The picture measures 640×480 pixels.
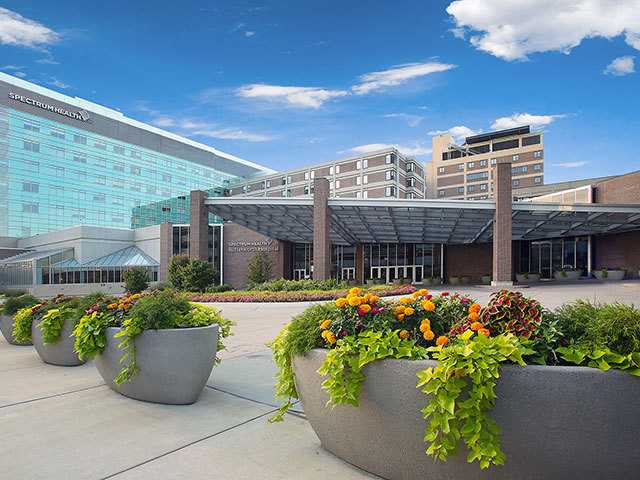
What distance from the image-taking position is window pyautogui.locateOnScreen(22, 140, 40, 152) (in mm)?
81500

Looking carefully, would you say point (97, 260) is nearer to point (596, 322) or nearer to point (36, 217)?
point (36, 217)

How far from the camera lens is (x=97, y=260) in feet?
160

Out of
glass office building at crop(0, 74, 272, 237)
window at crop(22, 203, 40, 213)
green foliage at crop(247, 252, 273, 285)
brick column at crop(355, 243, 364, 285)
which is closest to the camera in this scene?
green foliage at crop(247, 252, 273, 285)

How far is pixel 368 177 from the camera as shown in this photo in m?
89.1

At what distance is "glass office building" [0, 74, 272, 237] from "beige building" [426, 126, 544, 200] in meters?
52.6

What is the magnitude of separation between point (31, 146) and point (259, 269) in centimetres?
6626

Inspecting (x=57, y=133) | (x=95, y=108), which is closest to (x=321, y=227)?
(x=57, y=133)

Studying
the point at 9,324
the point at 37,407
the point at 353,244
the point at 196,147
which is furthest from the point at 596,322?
the point at 196,147

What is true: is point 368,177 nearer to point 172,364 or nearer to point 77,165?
point 77,165

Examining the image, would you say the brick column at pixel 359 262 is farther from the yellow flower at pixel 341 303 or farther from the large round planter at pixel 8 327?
the yellow flower at pixel 341 303

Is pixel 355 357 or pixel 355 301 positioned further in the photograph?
pixel 355 301

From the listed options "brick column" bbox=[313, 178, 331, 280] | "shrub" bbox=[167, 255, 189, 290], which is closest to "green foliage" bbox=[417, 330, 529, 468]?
"brick column" bbox=[313, 178, 331, 280]

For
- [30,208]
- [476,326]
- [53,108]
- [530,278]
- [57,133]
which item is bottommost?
[530,278]

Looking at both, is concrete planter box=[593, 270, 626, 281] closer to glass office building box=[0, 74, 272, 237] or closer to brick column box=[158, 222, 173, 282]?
brick column box=[158, 222, 173, 282]
